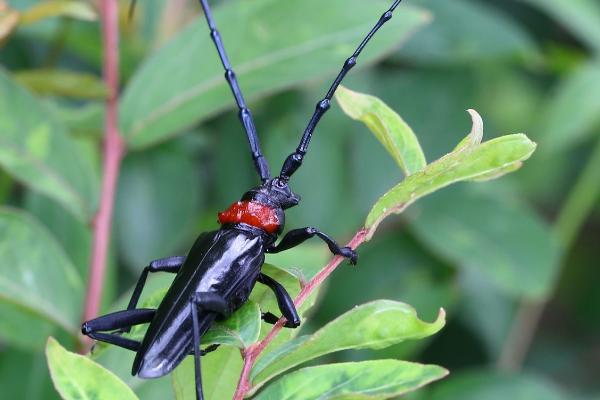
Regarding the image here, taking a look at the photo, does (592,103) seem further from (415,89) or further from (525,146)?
(525,146)

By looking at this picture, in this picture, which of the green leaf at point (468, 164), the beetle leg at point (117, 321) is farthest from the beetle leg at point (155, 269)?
the green leaf at point (468, 164)

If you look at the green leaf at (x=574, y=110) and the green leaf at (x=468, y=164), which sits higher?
the green leaf at (x=574, y=110)

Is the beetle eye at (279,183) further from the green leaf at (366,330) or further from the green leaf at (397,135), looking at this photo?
the green leaf at (366,330)

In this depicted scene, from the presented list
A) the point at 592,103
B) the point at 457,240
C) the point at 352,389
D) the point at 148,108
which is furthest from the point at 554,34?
the point at 352,389

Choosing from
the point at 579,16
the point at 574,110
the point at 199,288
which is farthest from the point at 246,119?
the point at 579,16

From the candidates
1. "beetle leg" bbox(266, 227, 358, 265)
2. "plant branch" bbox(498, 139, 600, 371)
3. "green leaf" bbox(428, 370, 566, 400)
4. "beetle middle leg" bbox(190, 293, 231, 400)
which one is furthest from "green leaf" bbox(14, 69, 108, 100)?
"plant branch" bbox(498, 139, 600, 371)

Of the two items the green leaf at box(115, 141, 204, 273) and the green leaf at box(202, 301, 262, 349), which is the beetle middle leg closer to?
the green leaf at box(202, 301, 262, 349)
